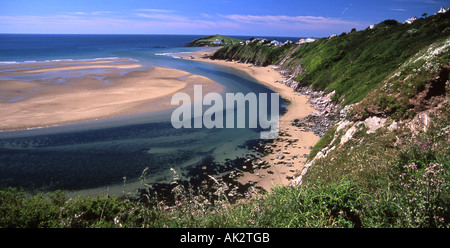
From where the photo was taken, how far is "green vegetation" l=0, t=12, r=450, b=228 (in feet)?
12.5

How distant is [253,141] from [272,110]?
9865 millimetres

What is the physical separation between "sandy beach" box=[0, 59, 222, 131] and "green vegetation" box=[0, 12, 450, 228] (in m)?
15.7

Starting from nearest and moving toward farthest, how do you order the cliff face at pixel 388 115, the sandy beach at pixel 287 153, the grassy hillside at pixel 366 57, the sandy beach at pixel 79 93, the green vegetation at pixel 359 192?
the green vegetation at pixel 359 192
the cliff face at pixel 388 115
the sandy beach at pixel 287 153
the sandy beach at pixel 79 93
the grassy hillside at pixel 366 57

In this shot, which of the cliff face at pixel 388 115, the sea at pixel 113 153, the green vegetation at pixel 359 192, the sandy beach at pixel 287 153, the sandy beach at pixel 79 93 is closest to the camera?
the green vegetation at pixel 359 192

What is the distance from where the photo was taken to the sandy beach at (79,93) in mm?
23781

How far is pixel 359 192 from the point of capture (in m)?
4.47

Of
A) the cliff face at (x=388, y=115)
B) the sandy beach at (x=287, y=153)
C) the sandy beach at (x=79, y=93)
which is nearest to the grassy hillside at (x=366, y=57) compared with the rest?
the cliff face at (x=388, y=115)

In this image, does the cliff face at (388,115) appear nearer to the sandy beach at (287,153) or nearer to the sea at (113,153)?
the sandy beach at (287,153)

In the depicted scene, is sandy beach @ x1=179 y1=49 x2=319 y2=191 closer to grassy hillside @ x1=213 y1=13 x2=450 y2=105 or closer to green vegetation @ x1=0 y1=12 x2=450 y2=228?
green vegetation @ x1=0 y1=12 x2=450 y2=228

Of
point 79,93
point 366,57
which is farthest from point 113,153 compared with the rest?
point 366,57

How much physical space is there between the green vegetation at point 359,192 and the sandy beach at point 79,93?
15690 mm

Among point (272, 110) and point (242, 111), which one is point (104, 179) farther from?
point (272, 110)

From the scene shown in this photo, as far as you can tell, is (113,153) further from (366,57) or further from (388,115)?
(366,57)

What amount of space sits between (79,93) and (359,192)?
35.7m
